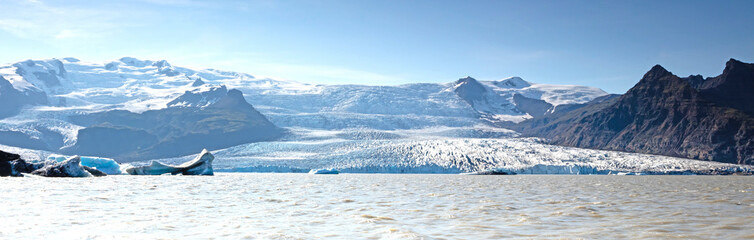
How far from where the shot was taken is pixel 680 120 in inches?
6481

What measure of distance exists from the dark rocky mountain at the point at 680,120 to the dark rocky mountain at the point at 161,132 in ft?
326

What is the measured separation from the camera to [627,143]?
171750mm

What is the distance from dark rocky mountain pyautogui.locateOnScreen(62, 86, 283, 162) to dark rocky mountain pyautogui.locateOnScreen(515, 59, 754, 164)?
9925 centimetres

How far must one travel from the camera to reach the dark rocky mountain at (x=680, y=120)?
5896 inches

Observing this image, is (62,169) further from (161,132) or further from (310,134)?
(161,132)

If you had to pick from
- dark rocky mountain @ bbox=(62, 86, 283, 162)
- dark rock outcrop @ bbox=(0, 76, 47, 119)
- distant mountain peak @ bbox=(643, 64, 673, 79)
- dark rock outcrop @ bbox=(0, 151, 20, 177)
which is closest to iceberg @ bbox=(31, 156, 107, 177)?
dark rock outcrop @ bbox=(0, 151, 20, 177)

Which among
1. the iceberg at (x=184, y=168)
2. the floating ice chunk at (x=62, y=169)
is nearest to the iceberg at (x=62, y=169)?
the floating ice chunk at (x=62, y=169)

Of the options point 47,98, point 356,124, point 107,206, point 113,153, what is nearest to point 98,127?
point 113,153

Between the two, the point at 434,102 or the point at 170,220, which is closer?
the point at 170,220

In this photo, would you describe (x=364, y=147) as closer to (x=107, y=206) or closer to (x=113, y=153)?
(x=107, y=206)

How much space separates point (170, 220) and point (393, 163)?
82642 mm

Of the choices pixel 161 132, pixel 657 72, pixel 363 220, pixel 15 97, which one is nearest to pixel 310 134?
pixel 161 132

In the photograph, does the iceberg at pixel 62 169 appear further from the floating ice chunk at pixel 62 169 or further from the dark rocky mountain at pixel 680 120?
the dark rocky mountain at pixel 680 120

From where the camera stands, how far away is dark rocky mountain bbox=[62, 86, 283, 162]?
169625 mm
